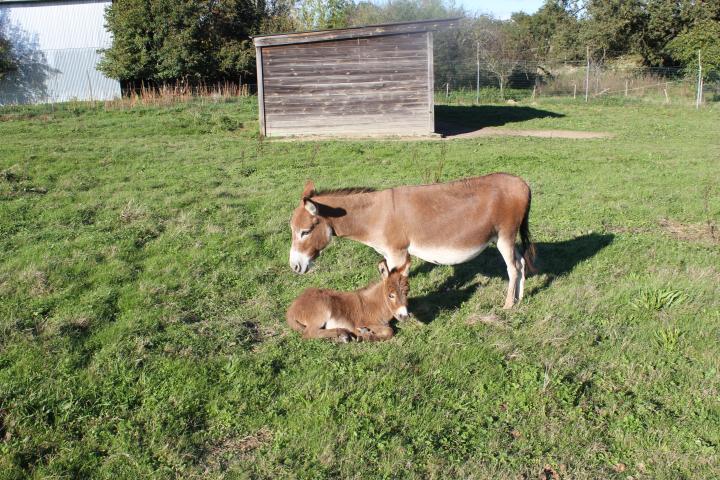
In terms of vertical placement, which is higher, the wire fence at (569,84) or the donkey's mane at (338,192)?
the wire fence at (569,84)

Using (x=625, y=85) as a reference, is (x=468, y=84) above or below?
above

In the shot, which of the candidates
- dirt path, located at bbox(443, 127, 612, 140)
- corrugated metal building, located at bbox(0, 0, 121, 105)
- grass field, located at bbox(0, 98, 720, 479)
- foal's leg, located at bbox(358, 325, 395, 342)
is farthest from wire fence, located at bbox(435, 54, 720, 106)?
foal's leg, located at bbox(358, 325, 395, 342)

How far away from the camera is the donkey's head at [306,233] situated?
6574 mm

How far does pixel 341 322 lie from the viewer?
618cm

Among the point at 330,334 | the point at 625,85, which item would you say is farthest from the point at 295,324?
the point at 625,85

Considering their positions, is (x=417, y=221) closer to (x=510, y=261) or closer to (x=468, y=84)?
(x=510, y=261)

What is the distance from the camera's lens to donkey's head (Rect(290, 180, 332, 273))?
259 inches

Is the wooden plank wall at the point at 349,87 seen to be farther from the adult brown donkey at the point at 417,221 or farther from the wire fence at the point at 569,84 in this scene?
the adult brown donkey at the point at 417,221

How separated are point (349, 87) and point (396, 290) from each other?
17055 millimetres

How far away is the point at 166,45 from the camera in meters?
37.3

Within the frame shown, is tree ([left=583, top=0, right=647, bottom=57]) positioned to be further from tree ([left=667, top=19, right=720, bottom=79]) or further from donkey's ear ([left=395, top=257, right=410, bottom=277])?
donkey's ear ([left=395, top=257, right=410, bottom=277])

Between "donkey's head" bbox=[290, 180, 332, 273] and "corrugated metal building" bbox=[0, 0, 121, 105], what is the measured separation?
127ft

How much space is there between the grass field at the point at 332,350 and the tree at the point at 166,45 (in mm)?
27727

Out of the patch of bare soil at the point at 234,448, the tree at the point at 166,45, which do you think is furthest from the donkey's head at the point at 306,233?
the tree at the point at 166,45
